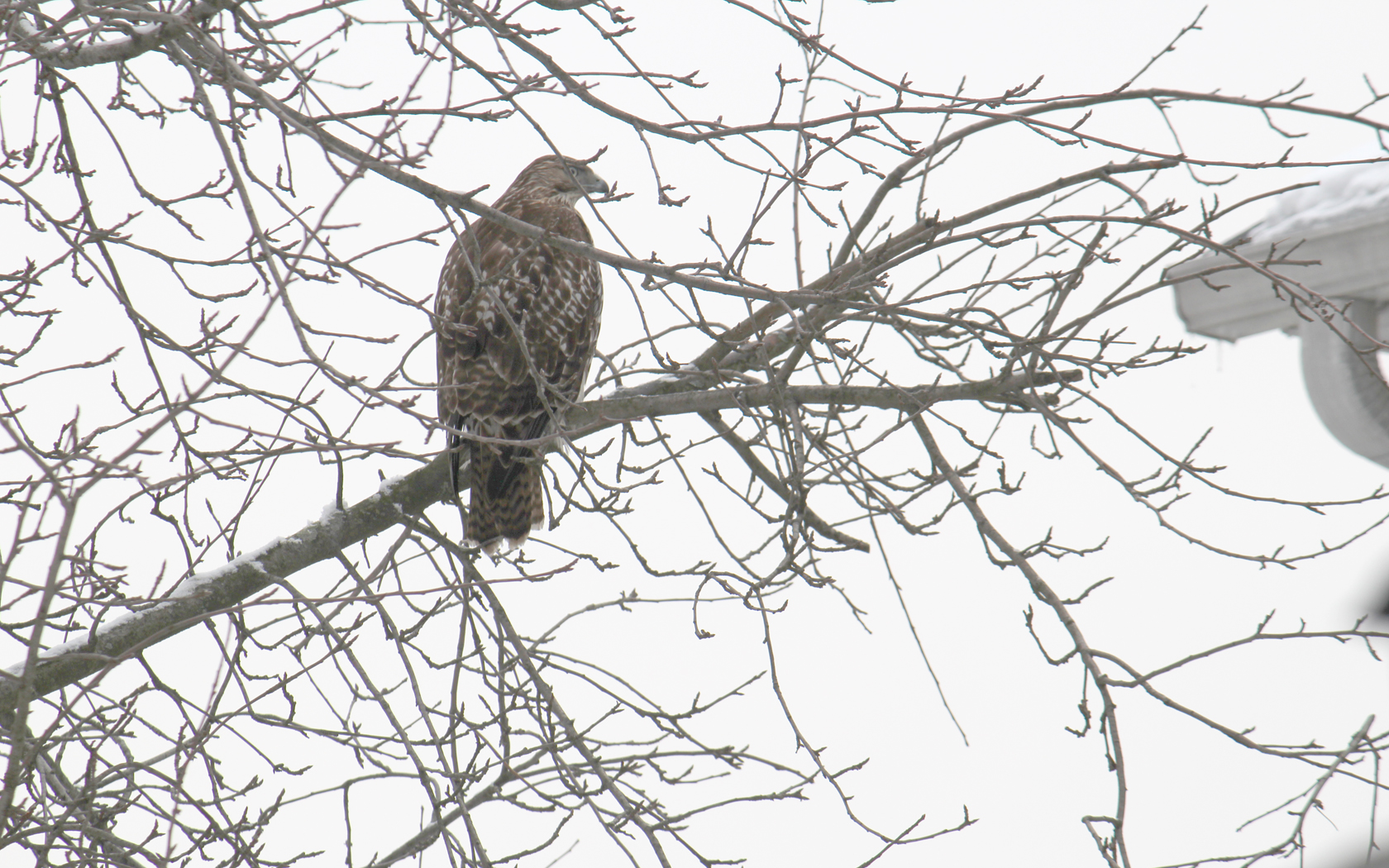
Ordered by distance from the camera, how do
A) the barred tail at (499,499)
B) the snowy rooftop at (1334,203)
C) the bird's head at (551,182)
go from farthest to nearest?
the snowy rooftop at (1334,203)
the bird's head at (551,182)
the barred tail at (499,499)

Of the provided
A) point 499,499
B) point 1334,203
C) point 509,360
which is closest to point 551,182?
point 509,360

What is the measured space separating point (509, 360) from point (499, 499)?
20.0 inches

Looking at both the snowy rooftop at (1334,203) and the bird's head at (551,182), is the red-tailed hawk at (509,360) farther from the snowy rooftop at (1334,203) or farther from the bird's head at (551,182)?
the snowy rooftop at (1334,203)

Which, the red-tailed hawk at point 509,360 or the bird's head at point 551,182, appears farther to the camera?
the bird's head at point 551,182

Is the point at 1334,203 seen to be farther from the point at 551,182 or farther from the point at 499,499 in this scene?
the point at 499,499

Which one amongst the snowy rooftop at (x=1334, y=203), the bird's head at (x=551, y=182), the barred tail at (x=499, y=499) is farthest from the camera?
the snowy rooftop at (x=1334, y=203)

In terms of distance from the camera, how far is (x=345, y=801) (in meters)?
3.27

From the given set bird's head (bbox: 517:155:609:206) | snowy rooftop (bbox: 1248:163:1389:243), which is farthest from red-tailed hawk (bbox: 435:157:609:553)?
snowy rooftop (bbox: 1248:163:1389:243)

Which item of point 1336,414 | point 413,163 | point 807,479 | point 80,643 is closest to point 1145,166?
point 807,479

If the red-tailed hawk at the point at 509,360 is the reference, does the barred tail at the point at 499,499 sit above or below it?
below

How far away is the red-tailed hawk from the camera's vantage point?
4.31m

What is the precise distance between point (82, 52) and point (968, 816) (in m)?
2.99

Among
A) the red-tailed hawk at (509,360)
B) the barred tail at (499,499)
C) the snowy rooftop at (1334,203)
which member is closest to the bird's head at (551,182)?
the red-tailed hawk at (509,360)

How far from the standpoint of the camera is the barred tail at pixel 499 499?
4.30 meters
